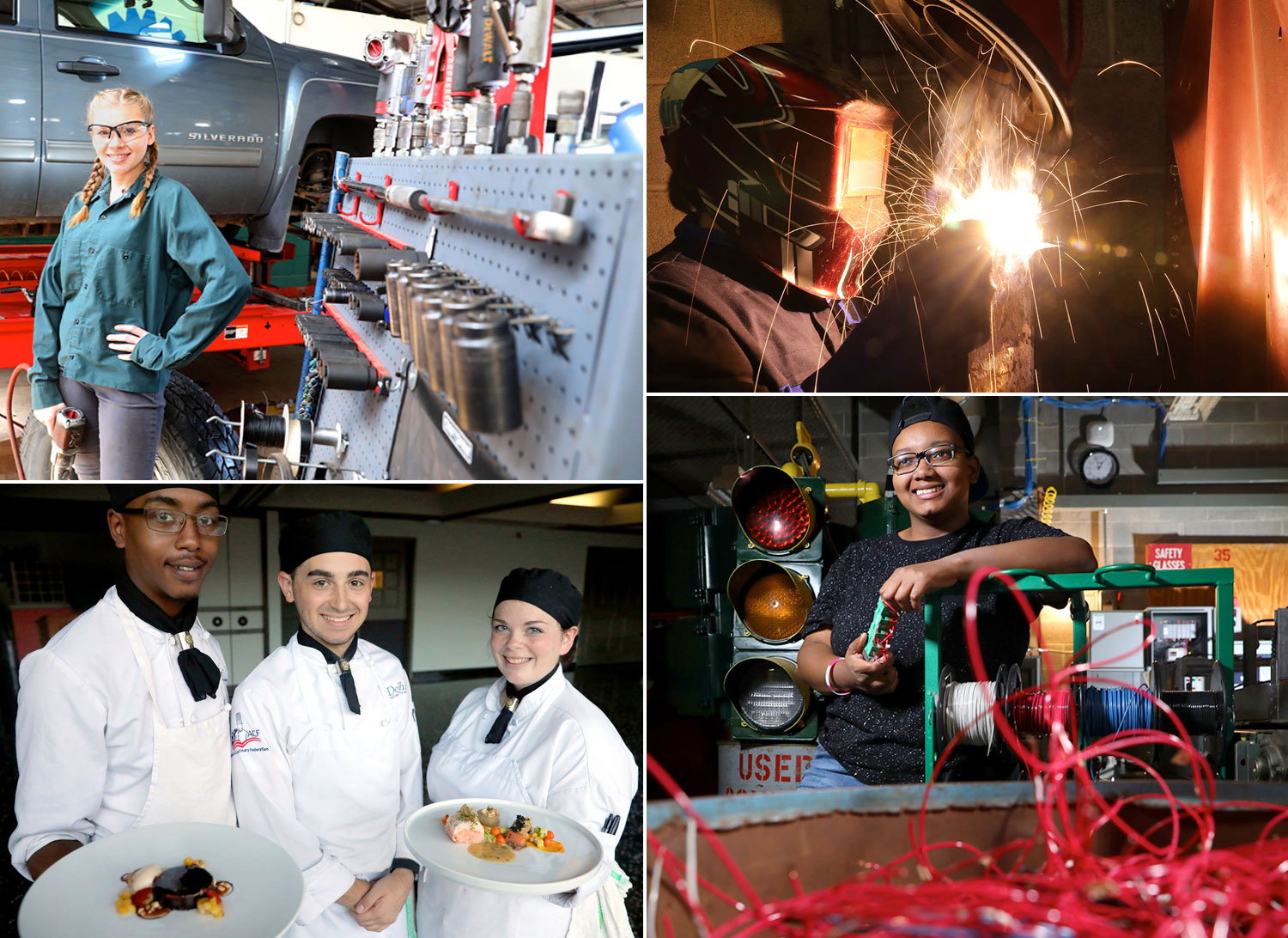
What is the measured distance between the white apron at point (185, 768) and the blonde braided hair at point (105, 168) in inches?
26.6

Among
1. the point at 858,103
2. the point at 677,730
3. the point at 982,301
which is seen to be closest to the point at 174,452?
the point at 677,730

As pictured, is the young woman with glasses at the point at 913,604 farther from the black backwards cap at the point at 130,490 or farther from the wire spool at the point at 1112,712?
the black backwards cap at the point at 130,490

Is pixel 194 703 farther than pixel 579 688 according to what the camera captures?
No

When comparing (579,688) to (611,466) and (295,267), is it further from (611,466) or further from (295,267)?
(295,267)

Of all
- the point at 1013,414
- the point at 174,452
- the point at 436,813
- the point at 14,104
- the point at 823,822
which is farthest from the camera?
the point at 1013,414

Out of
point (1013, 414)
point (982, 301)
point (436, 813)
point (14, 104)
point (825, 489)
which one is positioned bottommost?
point (436, 813)

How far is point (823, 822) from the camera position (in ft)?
4.14

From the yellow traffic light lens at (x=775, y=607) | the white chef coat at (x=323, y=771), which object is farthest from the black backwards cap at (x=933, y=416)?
the white chef coat at (x=323, y=771)

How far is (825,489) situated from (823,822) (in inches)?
34.7

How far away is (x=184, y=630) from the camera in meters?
1.68

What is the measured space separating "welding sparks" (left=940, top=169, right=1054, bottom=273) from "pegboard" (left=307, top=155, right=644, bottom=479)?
718 mm

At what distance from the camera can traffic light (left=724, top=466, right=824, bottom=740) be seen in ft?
6.49

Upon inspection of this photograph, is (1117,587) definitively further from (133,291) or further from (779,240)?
(133,291)

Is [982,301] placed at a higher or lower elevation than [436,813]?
higher
